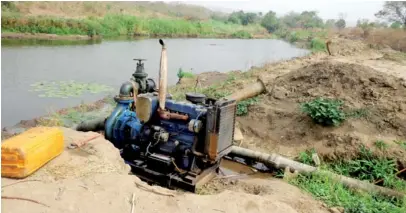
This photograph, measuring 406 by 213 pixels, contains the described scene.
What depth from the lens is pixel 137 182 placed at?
382cm

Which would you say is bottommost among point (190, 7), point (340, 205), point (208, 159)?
point (340, 205)

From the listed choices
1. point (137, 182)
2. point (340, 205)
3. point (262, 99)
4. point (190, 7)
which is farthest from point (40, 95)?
point (190, 7)

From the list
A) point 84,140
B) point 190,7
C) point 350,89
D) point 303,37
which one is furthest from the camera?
point 190,7

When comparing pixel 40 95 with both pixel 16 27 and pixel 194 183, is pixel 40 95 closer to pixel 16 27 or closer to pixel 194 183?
pixel 194 183

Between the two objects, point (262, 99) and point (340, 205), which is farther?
point (262, 99)

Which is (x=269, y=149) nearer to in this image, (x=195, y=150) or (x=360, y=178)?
(x=360, y=178)

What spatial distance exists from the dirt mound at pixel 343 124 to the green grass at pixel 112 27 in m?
20.0

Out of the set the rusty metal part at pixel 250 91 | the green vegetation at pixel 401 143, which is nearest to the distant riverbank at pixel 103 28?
the rusty metal part at pixel 250 91

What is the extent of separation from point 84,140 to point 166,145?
1.13 m

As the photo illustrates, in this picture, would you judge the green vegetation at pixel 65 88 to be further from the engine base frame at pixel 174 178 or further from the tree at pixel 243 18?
the tree at pixel 243 18

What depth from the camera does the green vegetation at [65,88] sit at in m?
11.1

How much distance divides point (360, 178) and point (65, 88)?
30.1ft

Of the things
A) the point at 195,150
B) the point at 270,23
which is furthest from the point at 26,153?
the point at 270,23

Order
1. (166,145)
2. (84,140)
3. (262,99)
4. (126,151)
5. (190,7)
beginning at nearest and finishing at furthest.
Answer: (84,140) < (166,145) < (126,151) < (262,99) < (190,7)
